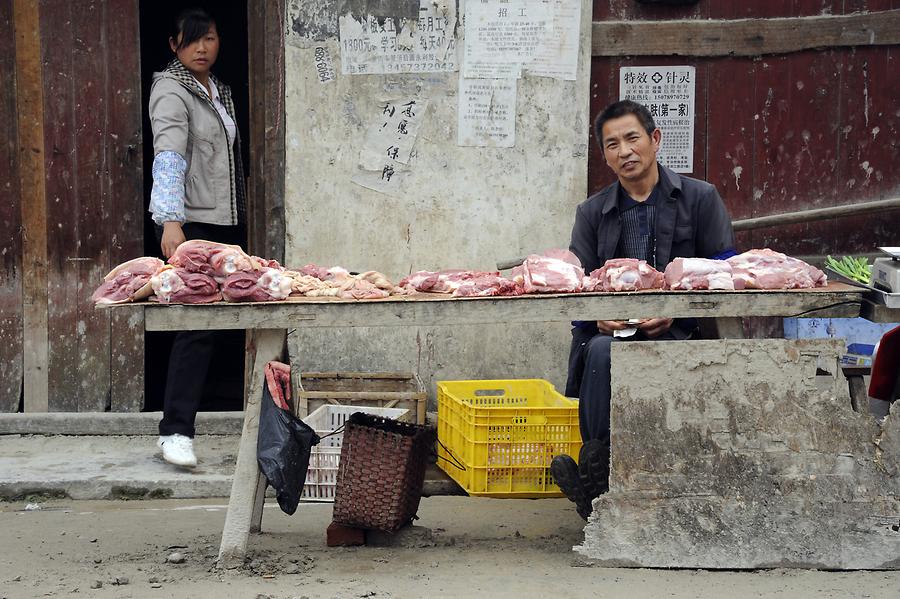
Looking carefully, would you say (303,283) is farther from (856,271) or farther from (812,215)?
(812,215)

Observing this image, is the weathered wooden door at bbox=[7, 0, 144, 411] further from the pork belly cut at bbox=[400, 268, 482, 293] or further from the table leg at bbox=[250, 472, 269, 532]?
the pork belly cut at bbox=[400, 268, 482, 293]

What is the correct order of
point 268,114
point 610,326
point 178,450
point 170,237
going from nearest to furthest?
point 610,326 < point 170,237 < point 178,450 < point 268,114

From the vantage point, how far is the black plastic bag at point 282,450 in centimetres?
461

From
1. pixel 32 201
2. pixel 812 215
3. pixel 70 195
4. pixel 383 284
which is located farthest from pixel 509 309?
pixel 32 201

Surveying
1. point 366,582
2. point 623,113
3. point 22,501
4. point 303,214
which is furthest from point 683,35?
point 22,501

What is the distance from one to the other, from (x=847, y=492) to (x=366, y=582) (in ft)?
6.33

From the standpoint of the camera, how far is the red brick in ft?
16.4

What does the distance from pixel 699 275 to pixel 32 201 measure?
4265 mm

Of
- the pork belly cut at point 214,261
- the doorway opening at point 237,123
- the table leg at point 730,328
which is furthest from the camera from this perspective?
the doorway opening at point 237,123

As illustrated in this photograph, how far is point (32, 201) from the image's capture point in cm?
699

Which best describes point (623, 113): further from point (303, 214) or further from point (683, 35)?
point (303, 214)

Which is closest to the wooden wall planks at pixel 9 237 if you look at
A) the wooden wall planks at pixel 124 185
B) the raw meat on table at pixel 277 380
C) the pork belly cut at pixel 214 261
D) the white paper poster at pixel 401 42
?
the wooden wall planks at pixel 124 185

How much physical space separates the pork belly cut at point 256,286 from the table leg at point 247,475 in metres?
0.20

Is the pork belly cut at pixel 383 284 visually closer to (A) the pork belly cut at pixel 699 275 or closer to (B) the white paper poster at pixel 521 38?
(A) the pork belly cut at pixel 699 275
